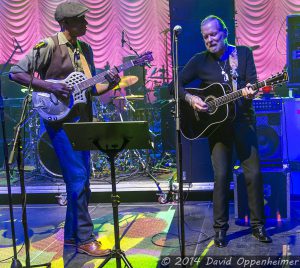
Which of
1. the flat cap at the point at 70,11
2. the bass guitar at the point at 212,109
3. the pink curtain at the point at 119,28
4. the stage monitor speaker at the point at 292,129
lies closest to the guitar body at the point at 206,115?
the bass guitar at the point at 212,109

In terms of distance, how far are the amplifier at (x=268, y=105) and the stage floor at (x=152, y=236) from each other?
1243 millimetres

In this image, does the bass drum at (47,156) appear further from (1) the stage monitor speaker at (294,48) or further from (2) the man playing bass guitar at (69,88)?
(1) the stage monitor speaker at (294,48)

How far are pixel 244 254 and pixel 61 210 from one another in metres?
2.78

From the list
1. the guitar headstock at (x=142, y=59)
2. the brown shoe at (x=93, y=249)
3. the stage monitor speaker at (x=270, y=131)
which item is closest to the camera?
the brown shoe at (x=93, y=249)

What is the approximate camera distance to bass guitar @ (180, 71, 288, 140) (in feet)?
13.3

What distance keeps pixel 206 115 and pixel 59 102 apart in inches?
55.8

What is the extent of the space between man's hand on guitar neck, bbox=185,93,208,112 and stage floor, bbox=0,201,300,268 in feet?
3.93

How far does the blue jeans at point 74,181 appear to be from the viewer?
158 inches

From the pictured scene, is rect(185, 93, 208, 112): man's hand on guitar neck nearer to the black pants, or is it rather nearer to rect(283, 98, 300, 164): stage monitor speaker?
the black pants

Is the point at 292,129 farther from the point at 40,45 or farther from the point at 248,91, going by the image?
the point at 40,45

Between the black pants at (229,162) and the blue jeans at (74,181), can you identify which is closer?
the blue jeans at (74,181)

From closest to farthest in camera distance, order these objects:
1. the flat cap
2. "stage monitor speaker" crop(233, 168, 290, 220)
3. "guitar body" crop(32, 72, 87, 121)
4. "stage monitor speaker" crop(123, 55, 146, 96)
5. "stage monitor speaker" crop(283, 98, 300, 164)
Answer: the flat cap, "guitar body" crop(32, 72, 87, 121), "stage monitor speaker" crop(233, 168, 290, 220), "stage monitor speaker" crop(283, 98, 300, 164), "stage monitor speaker" crop(123, 55, 146, 96)

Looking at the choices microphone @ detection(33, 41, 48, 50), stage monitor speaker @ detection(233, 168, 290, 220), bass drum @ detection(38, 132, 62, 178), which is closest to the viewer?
microphone @ detection(33, 41, 48, 50)

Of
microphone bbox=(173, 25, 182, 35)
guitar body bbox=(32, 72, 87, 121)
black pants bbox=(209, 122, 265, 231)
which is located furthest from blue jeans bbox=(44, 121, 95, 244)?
microphone bbox=(173, 25, 182, 35)
